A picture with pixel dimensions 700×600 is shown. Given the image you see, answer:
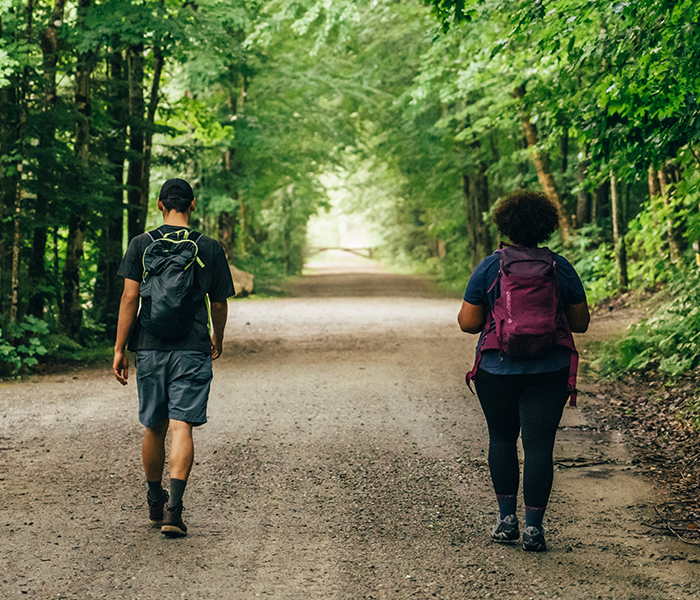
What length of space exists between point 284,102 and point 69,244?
47.9 ft

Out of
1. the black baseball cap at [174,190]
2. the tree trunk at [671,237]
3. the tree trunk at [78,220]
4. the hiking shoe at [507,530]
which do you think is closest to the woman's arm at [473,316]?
the hiking shoe at [507,530]

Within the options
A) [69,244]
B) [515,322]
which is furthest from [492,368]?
[69,244]

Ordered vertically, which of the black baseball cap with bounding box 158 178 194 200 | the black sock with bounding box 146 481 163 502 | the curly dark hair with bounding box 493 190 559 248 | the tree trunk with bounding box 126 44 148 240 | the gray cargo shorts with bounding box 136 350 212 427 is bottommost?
the black sock with bounding box 146 481 163 502

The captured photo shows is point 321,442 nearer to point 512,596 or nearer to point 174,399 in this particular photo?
point 174,399

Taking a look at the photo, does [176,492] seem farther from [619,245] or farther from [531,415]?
[619,245]

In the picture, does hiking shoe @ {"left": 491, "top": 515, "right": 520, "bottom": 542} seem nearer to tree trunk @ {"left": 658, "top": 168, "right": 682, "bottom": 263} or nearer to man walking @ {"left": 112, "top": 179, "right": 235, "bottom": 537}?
man walking @ {"left": 112, "top": 179, "right": 235, "bottom": 537}

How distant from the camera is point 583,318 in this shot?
419 cm

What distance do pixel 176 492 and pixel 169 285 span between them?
1163 millimetres

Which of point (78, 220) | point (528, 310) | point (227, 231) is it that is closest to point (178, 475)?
point (528, 310)

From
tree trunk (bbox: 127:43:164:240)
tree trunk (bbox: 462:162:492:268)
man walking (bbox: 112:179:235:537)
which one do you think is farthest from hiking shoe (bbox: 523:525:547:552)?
tree trunk (bbox: 462:162:492:268)

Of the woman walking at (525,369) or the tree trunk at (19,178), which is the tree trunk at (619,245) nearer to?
the tree trunk at (19,178)

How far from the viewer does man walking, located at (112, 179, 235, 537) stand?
434 cm

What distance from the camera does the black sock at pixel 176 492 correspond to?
14.1 feet

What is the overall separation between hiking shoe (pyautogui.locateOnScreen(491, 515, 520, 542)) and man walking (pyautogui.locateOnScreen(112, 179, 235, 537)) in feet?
5.82
